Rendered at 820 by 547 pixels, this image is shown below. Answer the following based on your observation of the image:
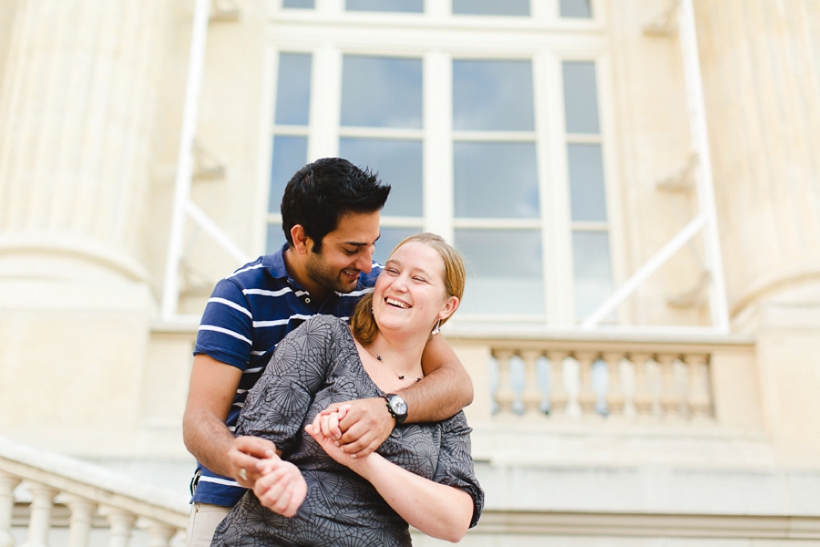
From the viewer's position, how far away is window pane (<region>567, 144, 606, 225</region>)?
293 inches

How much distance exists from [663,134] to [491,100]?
1479 mm

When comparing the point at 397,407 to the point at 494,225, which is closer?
the point at 397,407

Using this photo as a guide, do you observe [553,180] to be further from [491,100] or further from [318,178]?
[318,178]

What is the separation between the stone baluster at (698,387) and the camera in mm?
5555

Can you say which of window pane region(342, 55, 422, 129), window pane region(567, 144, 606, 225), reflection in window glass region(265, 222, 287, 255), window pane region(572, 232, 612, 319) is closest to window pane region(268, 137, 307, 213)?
reflection in window glass region(265, 222, 287, 255)

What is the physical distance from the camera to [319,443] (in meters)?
1.94

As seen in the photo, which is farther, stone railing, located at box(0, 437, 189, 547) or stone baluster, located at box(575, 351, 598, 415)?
stone baluster, located at box(575, 351, 598, 415)

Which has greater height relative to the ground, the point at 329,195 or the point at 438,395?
the point at 329,195

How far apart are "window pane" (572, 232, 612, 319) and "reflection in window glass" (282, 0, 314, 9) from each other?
3.15m

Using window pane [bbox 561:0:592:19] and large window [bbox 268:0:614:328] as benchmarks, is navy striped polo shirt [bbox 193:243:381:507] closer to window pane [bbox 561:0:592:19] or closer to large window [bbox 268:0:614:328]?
large window [bbox 268:0:614:328]

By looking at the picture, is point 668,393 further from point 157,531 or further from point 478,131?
point 157,531

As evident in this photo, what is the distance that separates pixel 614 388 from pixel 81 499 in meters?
3.18

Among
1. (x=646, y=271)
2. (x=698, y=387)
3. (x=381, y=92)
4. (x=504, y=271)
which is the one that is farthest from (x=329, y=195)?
(x=381, y=92)

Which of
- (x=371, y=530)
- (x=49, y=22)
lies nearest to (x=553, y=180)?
(x=49, y=22)
